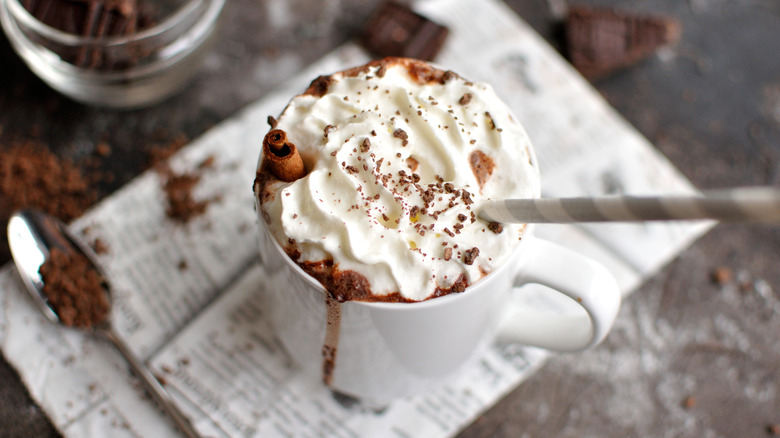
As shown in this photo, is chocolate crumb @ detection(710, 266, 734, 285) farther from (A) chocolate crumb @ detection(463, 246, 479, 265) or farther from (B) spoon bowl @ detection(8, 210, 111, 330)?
(B) spoon bowl @ detection(8, 210, 111, 330)

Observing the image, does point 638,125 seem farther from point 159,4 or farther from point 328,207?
point 159,4

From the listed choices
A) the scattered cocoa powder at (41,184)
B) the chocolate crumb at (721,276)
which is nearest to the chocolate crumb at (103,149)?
the scattered cocoa powder at (41,184)

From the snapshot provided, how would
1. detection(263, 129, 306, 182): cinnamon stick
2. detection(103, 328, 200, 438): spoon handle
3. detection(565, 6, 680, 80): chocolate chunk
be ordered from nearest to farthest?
detection(263, 129, 306, 182): cinnamon stick, detection(103, 328, 200, 438): spoon handle, detection(565, 6, 680, 80): chocolate chunk

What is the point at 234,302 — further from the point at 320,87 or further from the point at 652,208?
the point at 652,208

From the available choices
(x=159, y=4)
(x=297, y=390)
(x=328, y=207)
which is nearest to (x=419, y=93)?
(x=328, y=207)

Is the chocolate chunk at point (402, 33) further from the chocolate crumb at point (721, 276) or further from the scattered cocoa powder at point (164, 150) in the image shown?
the chocolate crumb at point (721, 276)

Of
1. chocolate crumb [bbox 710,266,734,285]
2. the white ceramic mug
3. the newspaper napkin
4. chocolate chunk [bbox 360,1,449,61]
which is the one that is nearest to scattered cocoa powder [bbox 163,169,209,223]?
the newspaper napkin

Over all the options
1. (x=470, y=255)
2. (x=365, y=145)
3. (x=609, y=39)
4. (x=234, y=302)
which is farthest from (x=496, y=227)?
(x=609, y=39)
